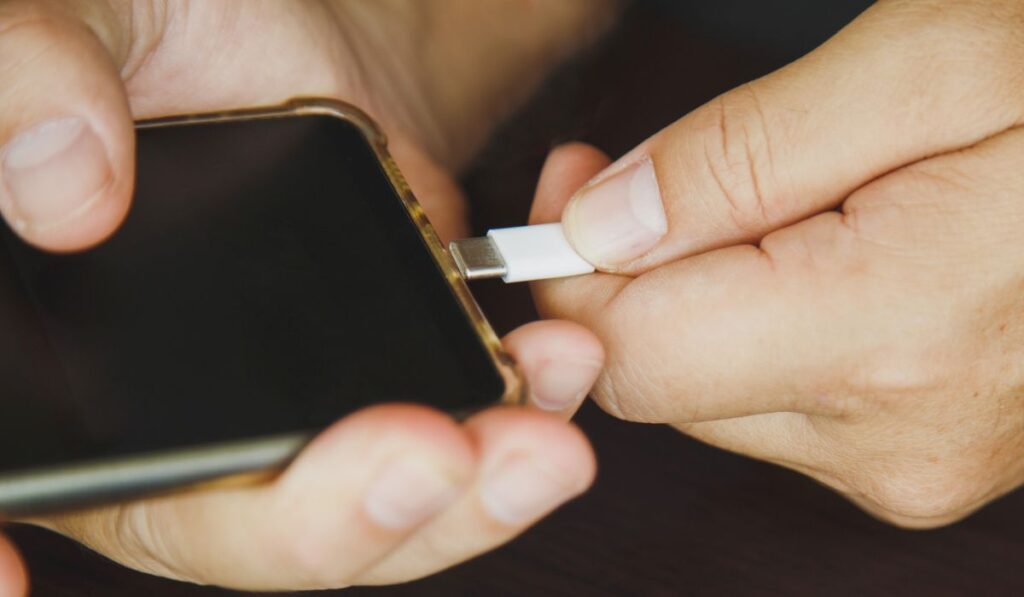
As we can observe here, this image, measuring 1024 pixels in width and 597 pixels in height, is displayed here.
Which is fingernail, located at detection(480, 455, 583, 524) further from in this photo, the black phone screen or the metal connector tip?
the metal connector tip

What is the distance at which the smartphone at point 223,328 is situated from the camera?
45cm

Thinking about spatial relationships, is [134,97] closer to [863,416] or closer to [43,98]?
[43,98]

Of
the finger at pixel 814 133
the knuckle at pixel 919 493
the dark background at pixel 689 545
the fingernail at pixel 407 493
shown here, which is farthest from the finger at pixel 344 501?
the knuckle at pixel 919 493

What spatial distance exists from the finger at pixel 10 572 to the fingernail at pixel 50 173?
0.17 meters

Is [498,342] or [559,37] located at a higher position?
[559,37]

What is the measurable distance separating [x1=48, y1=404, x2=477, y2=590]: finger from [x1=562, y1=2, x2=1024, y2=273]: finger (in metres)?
0.23

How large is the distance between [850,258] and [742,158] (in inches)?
3.7

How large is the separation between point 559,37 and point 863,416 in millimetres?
681

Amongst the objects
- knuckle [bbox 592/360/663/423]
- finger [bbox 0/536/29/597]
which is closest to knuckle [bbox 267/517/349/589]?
finger [bbox 0/536/29/597]

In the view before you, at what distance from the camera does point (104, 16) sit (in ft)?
2.09

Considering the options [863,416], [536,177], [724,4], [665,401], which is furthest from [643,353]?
[724,4]

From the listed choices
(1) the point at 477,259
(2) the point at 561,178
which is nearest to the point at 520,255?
(1) the point at 477,259

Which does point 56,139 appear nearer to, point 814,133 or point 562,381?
point 562,381

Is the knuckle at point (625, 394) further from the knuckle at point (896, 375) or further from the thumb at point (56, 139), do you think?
the thumb at point (56, 139)
